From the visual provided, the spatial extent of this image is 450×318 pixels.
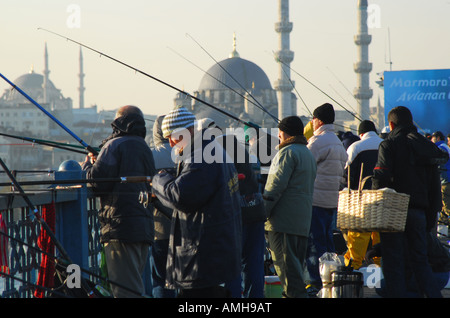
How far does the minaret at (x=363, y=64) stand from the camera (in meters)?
59.2

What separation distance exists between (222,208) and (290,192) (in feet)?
4.32

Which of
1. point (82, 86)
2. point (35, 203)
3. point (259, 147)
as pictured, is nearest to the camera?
point (35, 203)

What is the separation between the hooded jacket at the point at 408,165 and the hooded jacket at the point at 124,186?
136 centimetres

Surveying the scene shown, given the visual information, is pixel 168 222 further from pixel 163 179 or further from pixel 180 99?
Result: pixel 180 99

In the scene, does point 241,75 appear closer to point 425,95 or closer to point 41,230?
point 425,95

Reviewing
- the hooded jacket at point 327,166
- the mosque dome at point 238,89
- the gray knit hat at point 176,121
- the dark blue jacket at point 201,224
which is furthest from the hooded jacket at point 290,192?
the mosque dome at point 238,89

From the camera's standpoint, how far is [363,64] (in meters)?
61.5

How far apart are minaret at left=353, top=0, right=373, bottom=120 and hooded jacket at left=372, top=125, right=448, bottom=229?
54.2m

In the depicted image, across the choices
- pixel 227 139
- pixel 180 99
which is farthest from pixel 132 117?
pixel 180 99

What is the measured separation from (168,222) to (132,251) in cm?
38

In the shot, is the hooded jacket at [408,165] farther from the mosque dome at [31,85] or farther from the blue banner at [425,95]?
the mosque dome at [31,85]

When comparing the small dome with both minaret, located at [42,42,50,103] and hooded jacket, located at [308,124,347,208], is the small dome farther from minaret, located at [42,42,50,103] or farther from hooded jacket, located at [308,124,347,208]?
hooded jacket, located at [308,124,347,208]
